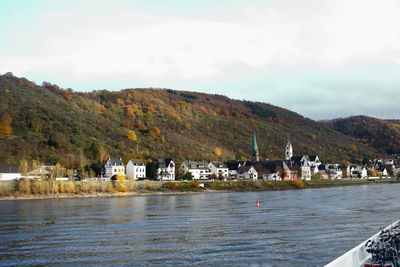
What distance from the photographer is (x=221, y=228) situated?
40.6 metres

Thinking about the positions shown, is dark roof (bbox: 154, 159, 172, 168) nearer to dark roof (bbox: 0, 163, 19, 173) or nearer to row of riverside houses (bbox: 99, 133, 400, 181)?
row of riverside houses (bbox: 99, 133, 400, 181)

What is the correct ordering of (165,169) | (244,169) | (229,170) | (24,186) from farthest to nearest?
(229,170) < (244,169) < (165,169) < (24,186)

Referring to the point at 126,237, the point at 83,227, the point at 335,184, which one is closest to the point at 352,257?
the point at 126,237

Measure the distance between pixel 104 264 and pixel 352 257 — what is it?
52.2 feet

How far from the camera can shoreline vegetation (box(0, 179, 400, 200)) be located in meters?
82.7

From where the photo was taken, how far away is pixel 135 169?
115500mm

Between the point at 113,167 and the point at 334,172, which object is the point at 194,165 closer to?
the point at 113,167

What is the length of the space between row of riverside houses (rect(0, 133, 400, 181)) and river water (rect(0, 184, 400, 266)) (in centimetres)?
4222

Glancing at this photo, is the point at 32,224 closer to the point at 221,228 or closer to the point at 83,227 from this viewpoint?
the point at 83,227

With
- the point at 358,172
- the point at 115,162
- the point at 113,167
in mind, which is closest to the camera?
the point at 113,167

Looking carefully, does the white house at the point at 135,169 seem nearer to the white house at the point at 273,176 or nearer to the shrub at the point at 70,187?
the shrub at the point at 70,187

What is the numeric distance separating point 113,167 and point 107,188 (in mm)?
22600

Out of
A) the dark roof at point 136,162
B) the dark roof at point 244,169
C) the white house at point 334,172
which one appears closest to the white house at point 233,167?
the dark roof at point 244,169

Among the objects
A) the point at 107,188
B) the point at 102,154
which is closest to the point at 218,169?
the point at 102,154
